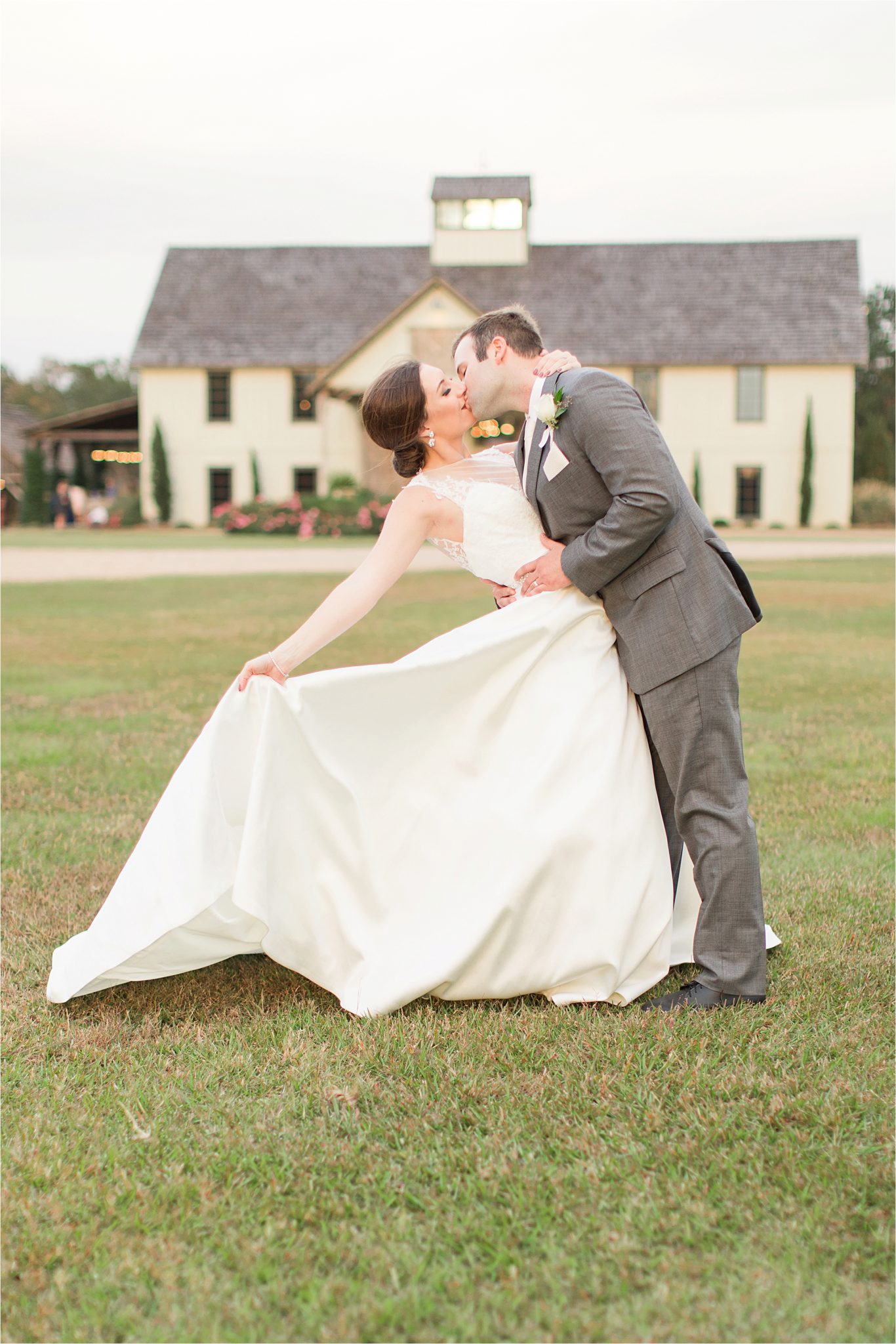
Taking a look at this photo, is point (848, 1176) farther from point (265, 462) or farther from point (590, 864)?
point (265, 462)

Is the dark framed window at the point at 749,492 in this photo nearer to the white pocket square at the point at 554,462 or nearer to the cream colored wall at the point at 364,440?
the cream colored wall at the point at 364,440

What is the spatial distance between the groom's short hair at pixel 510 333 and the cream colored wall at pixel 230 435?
37.1 metres

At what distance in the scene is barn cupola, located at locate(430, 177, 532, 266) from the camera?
39438 millimetres

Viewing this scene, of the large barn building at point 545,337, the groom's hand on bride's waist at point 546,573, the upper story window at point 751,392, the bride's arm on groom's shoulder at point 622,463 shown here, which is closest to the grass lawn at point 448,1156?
the groom's hand on bride's waist at point 546,573

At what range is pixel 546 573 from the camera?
3455 mm

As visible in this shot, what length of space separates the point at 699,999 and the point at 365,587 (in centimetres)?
160

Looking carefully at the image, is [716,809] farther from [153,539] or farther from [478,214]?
[478,214]

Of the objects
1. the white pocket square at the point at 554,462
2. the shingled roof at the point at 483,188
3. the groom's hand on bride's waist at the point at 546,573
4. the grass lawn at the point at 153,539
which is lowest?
the grass lawn at the point at 153,539

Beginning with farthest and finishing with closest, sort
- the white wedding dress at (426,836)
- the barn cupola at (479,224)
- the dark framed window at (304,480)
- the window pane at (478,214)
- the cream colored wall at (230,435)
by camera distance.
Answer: the dark framed window at (304,480) < the cream colored wall at (230,435) < the window pane at (478,214) < the barn cupola at (479,224) < the white wedding dress at (426,836)

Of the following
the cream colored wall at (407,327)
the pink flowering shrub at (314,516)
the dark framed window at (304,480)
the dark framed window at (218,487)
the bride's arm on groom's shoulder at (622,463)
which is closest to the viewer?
the bride's arm on groom's shoulder at (622,463)

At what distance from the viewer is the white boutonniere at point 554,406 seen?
3.21 meters

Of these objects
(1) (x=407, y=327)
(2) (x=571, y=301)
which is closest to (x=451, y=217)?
(2) (x=571, y=301)

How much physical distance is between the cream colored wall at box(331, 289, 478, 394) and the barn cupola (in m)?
3.93

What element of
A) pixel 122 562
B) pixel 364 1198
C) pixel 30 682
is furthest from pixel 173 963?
pixel 122 562
